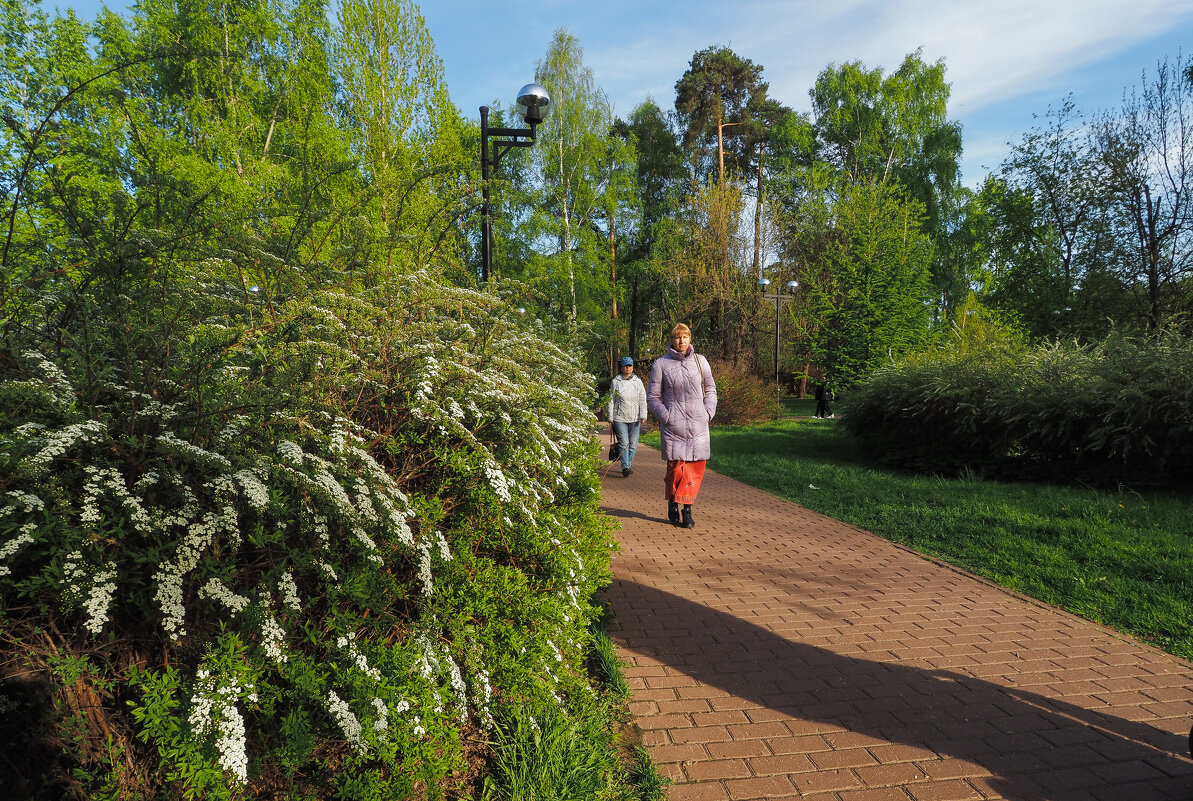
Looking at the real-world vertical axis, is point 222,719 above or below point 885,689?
above

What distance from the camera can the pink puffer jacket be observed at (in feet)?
23.1

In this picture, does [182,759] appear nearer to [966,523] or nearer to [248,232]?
[248,232]

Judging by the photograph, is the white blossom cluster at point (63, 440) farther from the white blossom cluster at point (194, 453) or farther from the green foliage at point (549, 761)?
the green foliage at point (549, 761)

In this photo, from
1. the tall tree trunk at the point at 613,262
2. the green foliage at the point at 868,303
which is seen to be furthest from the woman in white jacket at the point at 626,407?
the tall tree trunk at the point at 613,262

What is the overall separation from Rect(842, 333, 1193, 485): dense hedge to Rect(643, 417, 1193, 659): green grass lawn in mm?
601

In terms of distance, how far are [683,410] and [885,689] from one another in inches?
154

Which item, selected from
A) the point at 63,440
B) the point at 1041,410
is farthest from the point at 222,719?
the point at 1041,410

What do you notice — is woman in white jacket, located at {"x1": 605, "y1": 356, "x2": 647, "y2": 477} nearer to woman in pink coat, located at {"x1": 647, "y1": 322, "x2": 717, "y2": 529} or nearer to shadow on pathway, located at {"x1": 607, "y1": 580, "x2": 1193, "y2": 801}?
woman in pink coat, located at {"x1": 647, "y1": 322, "x2": 717, "y2": 529}

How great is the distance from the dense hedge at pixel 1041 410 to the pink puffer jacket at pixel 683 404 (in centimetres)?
513

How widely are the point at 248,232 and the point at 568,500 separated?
2.02 m

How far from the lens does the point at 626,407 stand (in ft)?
32.2

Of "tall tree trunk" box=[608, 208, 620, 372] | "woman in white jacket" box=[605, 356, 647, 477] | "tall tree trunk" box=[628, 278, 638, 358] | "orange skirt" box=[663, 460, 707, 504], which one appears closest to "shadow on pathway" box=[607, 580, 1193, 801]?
A: "orange skirt" box=[663, 460, 707, 504]

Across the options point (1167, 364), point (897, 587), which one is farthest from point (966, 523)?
point (1167, 364)

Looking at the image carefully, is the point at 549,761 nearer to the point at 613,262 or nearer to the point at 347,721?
the point at 347,721
